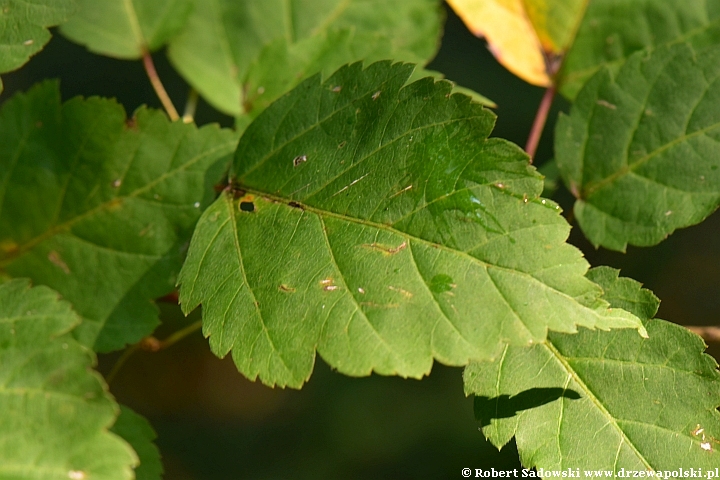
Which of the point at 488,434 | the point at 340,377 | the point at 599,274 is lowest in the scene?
the point at 340,377

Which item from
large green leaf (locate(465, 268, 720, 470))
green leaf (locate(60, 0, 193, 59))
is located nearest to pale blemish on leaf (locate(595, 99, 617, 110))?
large green leaf (locate(465, 268, 720, 470))

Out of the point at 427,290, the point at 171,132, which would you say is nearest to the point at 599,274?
the point at 427,290

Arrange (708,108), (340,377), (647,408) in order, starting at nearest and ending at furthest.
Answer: (647,408), (708,108), (340,377)

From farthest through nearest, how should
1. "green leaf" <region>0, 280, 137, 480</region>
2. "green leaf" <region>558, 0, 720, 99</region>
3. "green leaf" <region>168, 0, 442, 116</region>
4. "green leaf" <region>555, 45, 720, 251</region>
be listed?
"green leaf" <region>168, 0, 442, 116</region>, "green leaf" <region>558, 0, 720, 99</region>, "green leaf" <region>555, 45, 720, 251</region>, "green leaf" <region>0, 280, 137, 480</region>

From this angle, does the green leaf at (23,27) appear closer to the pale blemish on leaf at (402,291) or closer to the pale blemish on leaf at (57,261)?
the pale blemish on leaf at (57,261)

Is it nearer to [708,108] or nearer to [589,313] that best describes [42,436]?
[589,313]

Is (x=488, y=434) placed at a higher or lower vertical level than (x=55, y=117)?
lower

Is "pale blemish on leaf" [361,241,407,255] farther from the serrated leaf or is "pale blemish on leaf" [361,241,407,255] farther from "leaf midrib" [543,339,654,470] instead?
the serrated leaf
